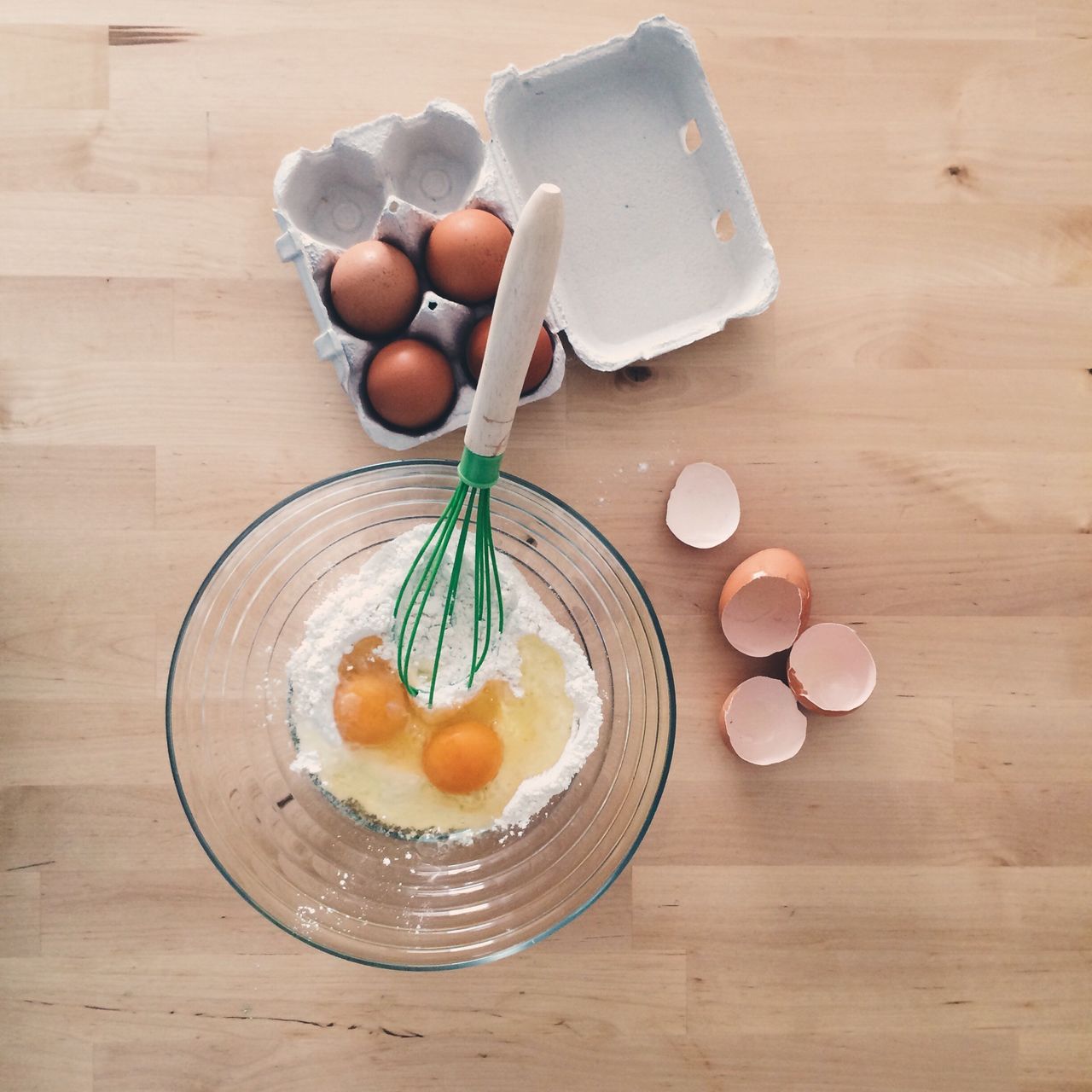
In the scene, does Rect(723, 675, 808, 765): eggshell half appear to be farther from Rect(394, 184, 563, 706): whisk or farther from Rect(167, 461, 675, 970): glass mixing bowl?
Rect(394, 184, 563, 706): whisk

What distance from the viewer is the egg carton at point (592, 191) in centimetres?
106

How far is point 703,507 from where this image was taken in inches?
44.0

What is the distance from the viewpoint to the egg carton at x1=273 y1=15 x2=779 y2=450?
3.49ft

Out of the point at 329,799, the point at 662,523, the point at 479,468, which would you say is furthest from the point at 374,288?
the point at 329,799

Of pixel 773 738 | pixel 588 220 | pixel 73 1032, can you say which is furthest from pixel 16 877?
pixel 588 220

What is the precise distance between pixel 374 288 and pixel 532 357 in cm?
18

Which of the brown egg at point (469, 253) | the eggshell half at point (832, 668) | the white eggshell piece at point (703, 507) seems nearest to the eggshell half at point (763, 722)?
the eggshell half at point (832, 668)

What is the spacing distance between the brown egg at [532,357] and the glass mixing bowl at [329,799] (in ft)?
0.40

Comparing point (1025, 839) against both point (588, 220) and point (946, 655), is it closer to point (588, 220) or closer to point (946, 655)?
point (946, 655)

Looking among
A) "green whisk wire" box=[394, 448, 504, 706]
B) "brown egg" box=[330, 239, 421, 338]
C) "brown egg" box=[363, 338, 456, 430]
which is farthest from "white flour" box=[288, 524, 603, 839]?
"brown egg" box=[330, 239, 421, 338]

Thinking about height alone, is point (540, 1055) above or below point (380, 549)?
below

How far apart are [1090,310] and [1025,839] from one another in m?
0.65

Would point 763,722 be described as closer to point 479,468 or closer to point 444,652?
point 444,652

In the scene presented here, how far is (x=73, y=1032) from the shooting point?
1112mm
